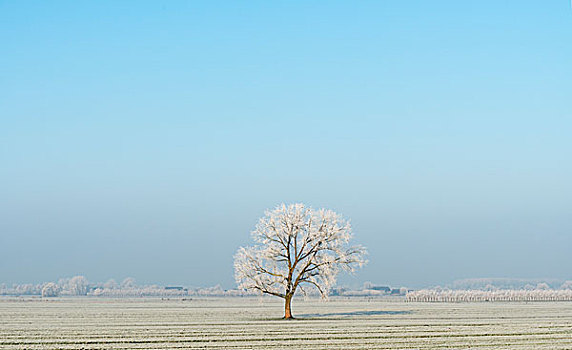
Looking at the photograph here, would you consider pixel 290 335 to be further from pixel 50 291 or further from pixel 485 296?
pixel 50 291

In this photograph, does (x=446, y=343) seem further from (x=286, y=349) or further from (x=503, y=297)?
(x=503, y=297)

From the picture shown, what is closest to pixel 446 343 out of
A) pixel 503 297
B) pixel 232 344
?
pixel 232 344

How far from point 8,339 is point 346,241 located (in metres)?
23.9

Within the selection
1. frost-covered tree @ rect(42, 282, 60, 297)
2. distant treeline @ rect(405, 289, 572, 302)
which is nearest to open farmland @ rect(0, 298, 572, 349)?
distant treeline @ rect(405, 289, 572, 302)

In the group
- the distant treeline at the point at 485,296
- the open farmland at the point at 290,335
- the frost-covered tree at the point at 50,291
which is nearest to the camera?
the open farmland at the point at 290,335

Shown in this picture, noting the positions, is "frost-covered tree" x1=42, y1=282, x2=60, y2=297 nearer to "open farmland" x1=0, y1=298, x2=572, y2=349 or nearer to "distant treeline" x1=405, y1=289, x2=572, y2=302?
"distant treeline" x1=405, y1=289, x2=572, y2=302

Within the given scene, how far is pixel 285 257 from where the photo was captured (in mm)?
48375

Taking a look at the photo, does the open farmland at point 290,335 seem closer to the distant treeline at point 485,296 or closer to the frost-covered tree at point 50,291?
the distant treeline at point 485,296

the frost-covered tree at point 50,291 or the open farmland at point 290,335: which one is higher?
the frost-covered tree at point 50,291

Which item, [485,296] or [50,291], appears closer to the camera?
[485,296]

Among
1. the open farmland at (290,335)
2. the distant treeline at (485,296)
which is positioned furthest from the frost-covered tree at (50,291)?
the open farmland at (290,335)

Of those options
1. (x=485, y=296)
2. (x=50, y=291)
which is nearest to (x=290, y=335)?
(x=485, y=296)

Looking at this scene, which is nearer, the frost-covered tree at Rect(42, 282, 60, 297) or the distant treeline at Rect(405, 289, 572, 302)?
the distant treeline at Rect(405, 289, 572, 302)

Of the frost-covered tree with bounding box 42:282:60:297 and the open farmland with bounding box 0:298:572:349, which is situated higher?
the frost-covered tree with bounding box 42:282:60:297
